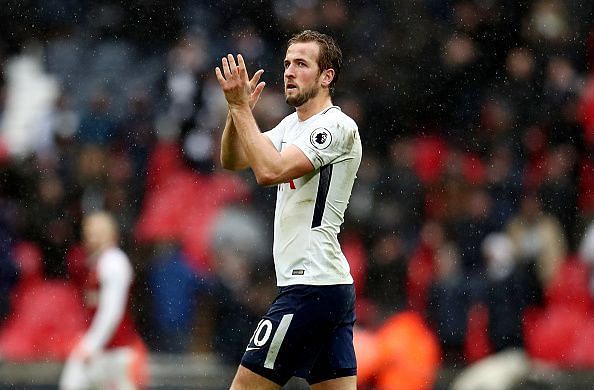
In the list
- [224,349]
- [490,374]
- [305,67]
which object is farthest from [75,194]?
[305,67]

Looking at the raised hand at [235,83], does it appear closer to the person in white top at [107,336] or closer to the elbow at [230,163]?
the elbow at [230,163]

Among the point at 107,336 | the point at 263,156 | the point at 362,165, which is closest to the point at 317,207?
the point at 263,156

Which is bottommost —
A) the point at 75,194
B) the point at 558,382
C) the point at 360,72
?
the point at 558,382

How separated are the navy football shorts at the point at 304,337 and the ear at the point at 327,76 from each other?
0.90 meters

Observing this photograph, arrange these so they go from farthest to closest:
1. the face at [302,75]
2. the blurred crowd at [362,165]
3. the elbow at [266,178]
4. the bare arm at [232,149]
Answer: the blurred crowd at [362,165], the bare arm at [232,149], the face at [302,75], the elbow at [266,178]

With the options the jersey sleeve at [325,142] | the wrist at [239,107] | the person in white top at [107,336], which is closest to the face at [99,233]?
the person in white top at [107,336]

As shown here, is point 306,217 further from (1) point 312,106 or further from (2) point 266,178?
(1) point 312,106

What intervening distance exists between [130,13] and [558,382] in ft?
20.4

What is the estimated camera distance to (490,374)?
10.4m

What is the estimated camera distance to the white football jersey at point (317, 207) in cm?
567

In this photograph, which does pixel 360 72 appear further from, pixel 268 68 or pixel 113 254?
pixel 113 254

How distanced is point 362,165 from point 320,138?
646 centimetres

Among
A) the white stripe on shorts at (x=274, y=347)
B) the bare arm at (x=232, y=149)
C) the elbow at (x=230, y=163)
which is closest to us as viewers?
the white stripe on shorts at (x=274, y=347)

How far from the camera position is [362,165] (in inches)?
476
